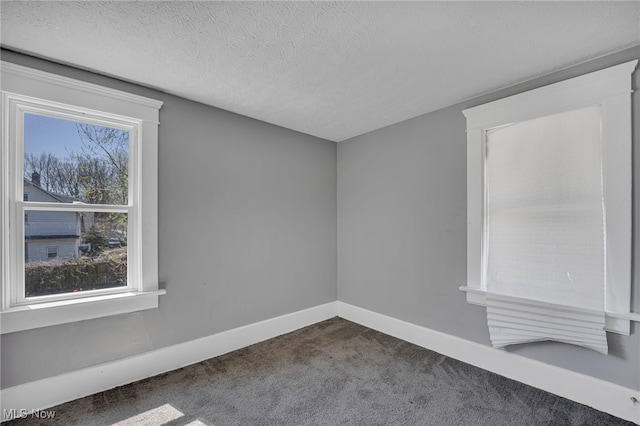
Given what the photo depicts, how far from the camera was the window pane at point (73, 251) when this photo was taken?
6.31 feet

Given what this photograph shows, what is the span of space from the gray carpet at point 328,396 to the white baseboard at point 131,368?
0.23 feet

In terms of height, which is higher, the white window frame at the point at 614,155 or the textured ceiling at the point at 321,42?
the textured ceiling at the point at 321,42

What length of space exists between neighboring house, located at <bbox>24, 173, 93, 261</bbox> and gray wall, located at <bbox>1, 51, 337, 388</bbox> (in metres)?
0.50

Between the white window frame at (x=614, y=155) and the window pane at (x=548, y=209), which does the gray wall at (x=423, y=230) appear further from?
the window pane at (x=548, y=209)

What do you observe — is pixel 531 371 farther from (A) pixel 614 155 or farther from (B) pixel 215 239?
(B) pixel 215 239

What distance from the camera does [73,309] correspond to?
1.96 metres

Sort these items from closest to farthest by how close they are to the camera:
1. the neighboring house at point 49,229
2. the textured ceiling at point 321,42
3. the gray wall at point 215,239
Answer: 1. the textured ceiling at point 321,42
2. the neighboring house at point 49,229
3. the gray wall at point 215,239

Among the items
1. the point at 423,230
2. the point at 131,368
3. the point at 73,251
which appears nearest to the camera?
the point at 73,251

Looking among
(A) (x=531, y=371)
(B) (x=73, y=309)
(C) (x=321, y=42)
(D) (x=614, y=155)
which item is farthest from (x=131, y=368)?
(D) (x=614, y=155)

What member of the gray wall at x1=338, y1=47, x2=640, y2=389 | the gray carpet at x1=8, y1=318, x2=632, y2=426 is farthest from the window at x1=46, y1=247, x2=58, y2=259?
the gray wall at x1=338, y1=47, x2=640, y2=389

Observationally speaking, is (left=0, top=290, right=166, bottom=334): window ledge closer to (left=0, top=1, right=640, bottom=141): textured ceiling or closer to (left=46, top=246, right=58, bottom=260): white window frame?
(left=46, top=246, right=58, bottom=260): white window frame

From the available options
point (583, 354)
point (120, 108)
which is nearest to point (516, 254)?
point (583, 354)

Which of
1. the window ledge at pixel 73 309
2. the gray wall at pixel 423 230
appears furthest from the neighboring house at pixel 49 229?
the gray wall at pixel 423 230

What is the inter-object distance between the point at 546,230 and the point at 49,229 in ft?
11.6
